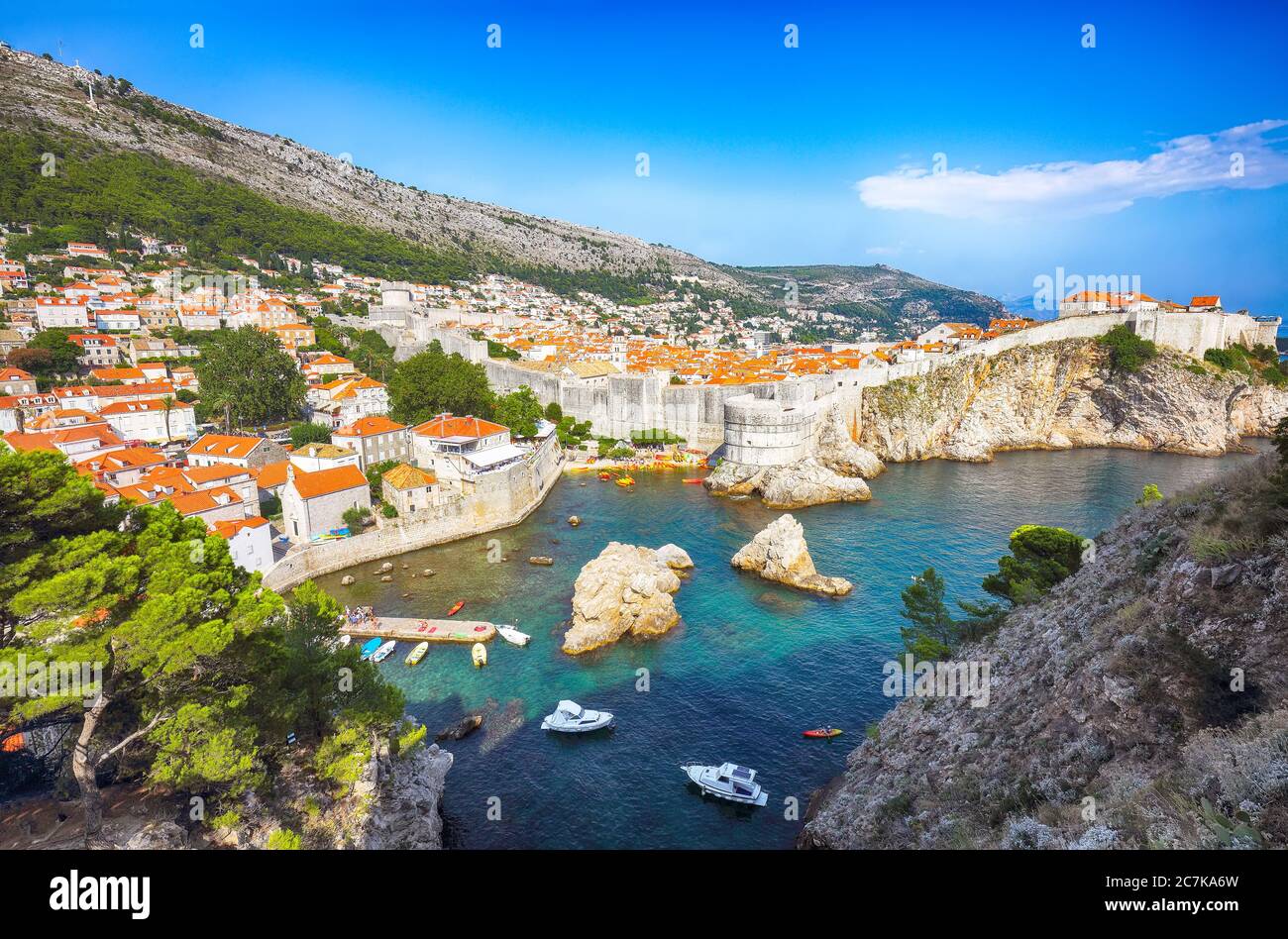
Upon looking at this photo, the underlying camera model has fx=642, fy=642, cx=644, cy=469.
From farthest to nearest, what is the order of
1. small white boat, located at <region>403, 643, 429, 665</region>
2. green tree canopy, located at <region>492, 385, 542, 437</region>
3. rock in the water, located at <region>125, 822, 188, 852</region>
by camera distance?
green tree canopy, located at <region>492, 385, 542, 437</region> < small white boat, located at <region>403, 643, 429, 665</region> < rock in the water, located at <region>125, 822, 188, 852</region>

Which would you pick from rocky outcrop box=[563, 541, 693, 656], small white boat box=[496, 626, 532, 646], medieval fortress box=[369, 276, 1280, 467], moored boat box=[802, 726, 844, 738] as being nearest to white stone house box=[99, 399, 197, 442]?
medieval fortress box=[369, 276, 1280, 467]

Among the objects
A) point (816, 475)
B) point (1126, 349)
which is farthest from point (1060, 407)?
point (816, 475)

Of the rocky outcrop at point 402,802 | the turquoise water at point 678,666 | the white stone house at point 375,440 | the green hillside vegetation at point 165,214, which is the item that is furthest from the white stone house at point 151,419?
the green hillside vegetation at point 165,214

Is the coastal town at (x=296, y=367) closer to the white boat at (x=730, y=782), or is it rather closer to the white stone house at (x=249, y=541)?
the white stone house at (x=249, y=541)

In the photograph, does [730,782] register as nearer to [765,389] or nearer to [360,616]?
[360,616]

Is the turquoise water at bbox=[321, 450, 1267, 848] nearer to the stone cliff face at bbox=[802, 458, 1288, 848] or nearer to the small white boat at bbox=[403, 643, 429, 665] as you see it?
the small white boat at bbox=[403, 643, 429, 665]

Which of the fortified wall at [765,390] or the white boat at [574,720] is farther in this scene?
the fortified wall at [765,390]

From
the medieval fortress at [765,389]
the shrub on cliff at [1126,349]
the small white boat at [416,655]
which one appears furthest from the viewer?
the shrub on cliff at [1126,349]
